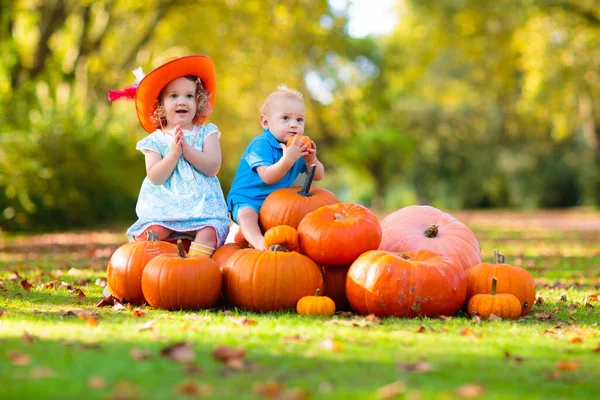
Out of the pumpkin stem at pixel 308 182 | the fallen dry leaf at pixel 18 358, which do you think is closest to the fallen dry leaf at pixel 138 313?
the fallen dry leaf at pixel 18 358

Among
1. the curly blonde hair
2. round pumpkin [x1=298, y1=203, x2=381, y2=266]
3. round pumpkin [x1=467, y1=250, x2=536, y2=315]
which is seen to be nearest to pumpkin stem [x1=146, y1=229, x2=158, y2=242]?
the curly blonde hair

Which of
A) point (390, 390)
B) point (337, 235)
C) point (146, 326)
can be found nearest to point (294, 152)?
point (337, 235)

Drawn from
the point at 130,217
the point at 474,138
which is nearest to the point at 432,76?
the point at 474,138

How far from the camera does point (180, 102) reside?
5902mm

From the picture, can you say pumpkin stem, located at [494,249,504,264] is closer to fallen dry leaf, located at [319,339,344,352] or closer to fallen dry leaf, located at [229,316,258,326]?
fallen dry leaf, located at [229,316,258,326]

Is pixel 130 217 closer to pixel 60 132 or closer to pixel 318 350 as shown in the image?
pixel 60 132

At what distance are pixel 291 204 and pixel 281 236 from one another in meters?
0.42

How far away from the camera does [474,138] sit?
3581 cm

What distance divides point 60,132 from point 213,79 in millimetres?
8915

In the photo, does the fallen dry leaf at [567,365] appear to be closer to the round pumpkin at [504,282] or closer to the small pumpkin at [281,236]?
the round pumpkin at [504,282]

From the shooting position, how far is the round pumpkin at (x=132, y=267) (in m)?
5.21

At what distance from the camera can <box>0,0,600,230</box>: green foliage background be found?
1477 centimetres

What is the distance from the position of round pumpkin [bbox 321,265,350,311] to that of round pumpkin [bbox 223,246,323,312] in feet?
0.62

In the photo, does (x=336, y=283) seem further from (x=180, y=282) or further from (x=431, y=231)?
(x=180, y=282)
